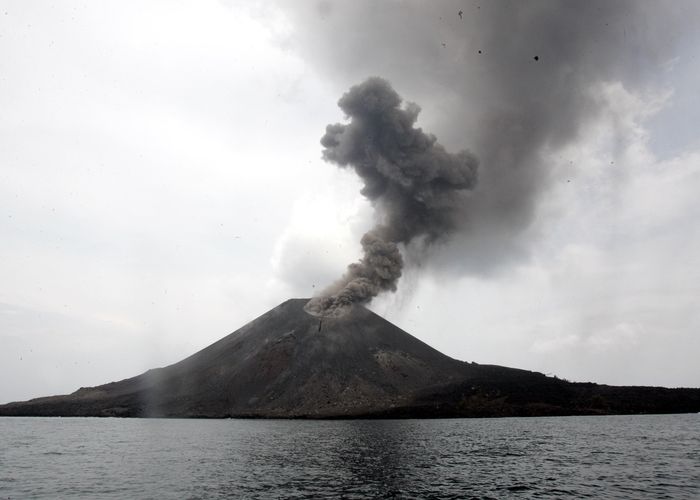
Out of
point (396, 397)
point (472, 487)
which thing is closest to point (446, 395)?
point (396, 397)

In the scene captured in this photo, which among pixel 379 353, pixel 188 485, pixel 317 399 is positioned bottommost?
pixel 188 485

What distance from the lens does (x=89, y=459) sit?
56.1 meters

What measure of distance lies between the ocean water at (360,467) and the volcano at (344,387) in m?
72.8

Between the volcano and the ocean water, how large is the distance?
72.8 meters

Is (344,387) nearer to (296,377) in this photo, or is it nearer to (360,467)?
(296,377)

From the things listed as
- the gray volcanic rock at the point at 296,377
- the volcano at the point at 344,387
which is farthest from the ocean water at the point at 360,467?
the gray volcanic rock at the point at 296,377

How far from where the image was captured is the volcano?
15025 cm

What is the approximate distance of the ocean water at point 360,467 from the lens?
3603cm

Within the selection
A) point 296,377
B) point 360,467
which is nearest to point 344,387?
point 296,377

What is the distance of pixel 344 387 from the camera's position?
6284 inches

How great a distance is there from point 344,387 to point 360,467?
114862 mm

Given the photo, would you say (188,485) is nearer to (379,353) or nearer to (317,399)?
(317,399)

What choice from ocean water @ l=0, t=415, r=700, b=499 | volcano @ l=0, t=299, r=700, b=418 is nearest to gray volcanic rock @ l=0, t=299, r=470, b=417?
volcano @ l=0, t=299, r=700, b=418

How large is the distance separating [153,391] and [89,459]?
13442cm
